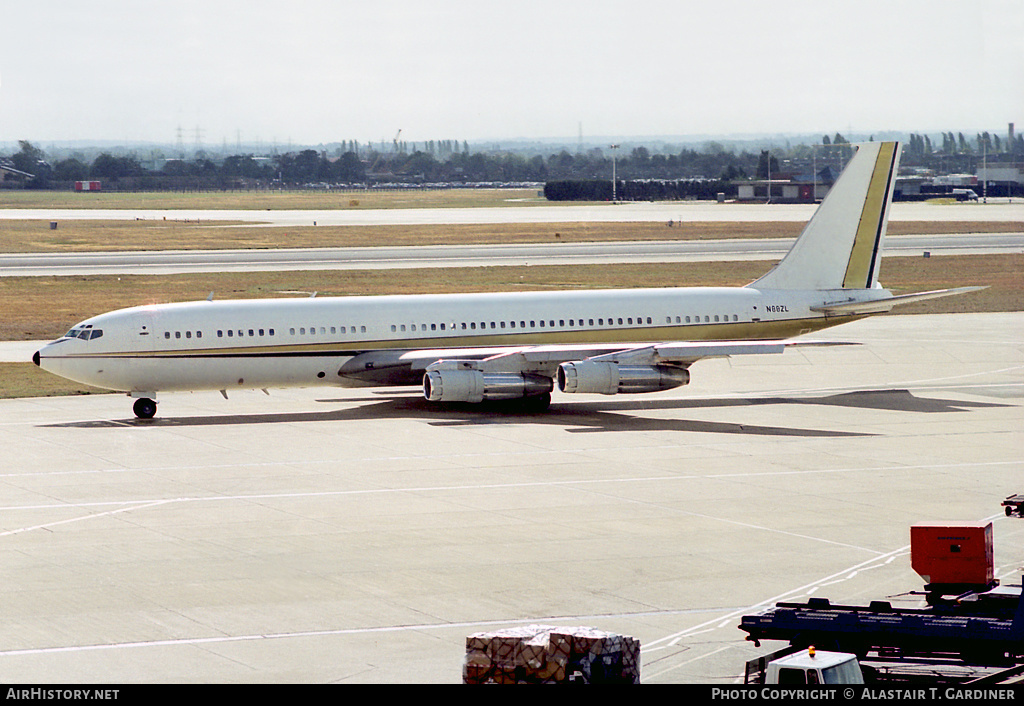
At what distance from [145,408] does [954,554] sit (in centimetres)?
3090

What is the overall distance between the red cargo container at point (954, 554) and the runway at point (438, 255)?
8572 centimetres

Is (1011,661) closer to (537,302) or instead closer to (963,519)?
(963,519)

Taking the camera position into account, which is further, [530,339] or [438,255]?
[438,255]

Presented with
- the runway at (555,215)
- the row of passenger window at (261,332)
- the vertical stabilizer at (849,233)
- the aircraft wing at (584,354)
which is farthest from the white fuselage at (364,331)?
the runway at (555,215)

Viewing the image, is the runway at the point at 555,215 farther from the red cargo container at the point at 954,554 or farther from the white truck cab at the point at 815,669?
the white truck cab at the point at 815,669

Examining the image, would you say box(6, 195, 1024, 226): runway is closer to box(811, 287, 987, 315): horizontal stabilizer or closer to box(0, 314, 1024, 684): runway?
box(811, 287, 987, 315): horizontal stabilizer

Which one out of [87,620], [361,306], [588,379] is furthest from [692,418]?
[87,620]

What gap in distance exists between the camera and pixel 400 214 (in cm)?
19838

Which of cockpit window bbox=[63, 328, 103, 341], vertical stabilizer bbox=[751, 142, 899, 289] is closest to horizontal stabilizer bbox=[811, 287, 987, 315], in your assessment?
vertical stabilizer bbox=[751, 142, 899, 289]

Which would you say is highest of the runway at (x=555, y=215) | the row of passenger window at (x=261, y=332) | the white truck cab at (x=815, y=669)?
the runway at (x=555, y=215)

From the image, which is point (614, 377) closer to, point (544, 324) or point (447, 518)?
point (544, 324)

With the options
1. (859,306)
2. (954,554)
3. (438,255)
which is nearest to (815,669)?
A: (954,554)

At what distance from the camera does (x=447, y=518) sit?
3206 centimetres

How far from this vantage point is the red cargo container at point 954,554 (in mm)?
23031
